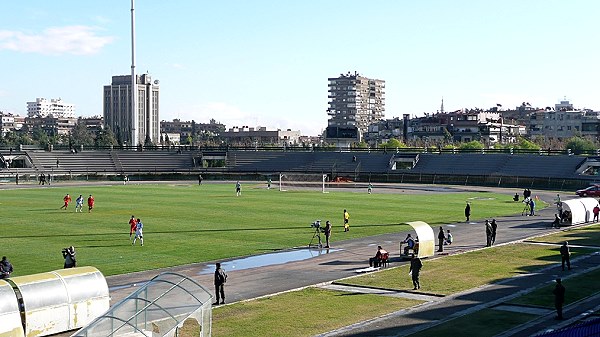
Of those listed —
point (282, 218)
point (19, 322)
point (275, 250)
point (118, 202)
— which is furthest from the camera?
point (118, 202)

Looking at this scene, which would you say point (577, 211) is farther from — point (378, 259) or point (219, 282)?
point (219, 282)

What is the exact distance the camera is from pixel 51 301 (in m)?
23.4

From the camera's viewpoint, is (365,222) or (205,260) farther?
(365,222)

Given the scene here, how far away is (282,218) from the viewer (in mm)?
56875

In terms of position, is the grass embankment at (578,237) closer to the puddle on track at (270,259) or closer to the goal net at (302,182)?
the puddle on track at (270,259)

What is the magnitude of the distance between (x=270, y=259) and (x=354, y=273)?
5.73 metres

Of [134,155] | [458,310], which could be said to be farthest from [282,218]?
[134,155]

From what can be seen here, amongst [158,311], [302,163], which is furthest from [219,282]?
[302,163]

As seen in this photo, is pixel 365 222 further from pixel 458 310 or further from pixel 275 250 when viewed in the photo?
pixel 458 310

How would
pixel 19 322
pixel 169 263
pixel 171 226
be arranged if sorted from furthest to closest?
pixel 171 226 → pixel 169 263 → pixel 19 322

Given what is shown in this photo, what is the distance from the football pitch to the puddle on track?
140cm

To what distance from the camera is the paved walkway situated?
24.7 meters

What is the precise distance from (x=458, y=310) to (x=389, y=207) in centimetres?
4063

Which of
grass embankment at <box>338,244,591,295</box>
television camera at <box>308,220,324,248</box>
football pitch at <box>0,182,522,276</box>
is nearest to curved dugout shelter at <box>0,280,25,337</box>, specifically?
football pitch at <box>0,182,522,276</box>
